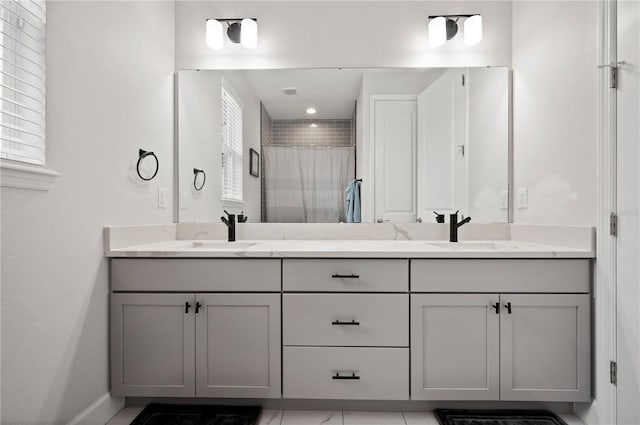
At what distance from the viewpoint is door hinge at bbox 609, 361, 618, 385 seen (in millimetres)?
1468

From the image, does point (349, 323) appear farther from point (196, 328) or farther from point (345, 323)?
point (196, 328)

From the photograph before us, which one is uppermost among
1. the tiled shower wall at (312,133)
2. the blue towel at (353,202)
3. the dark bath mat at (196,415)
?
the tiled shower wall at (312,133)

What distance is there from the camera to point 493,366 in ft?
5.26

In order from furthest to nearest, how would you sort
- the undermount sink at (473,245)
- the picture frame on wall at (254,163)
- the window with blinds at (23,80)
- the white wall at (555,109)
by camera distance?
the picture frame on wall at (254,163)
the undermount sink at (473,245)
the white wall at (555,109)
the window with blinds at (23,80)

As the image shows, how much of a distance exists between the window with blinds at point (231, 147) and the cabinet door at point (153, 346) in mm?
807

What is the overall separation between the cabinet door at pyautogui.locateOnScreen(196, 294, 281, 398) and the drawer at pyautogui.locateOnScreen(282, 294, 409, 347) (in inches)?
3.1

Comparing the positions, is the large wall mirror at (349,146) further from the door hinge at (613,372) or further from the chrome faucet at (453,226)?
the door hinge at (613,372)

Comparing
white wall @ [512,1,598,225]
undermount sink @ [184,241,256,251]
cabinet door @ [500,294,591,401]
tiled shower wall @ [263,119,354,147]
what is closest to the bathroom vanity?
cabinet door @ [500,294,591,401]

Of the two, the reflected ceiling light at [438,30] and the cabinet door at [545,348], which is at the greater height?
the reflected ceiling light at [438,30]

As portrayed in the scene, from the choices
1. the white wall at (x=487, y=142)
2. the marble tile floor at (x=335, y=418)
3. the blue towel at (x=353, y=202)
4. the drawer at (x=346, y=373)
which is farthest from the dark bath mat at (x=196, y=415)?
the white wall at (x=487, y=142)

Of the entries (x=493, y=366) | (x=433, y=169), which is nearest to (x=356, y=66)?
(x=433, y=169)

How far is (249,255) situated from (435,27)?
1.74 metres

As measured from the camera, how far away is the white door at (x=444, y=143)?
7.21 feet

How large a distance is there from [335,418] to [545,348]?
3.24ft
